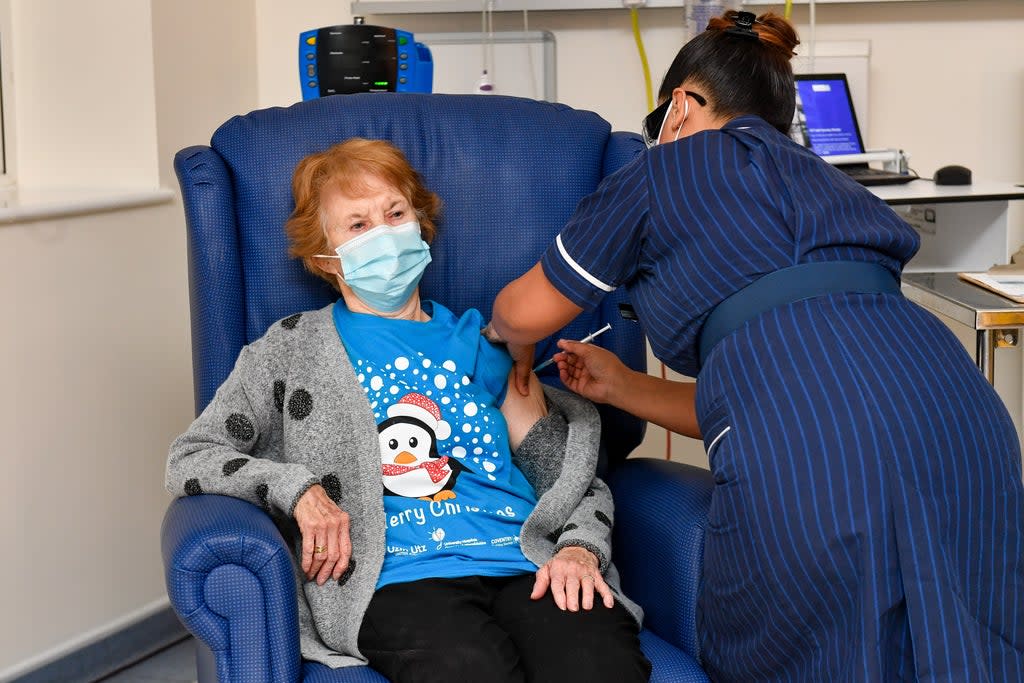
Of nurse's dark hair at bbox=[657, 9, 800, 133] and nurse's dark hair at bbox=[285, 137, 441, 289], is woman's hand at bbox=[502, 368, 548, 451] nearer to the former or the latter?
nurse's dark hair at bbox=[285, 137, 441, 289]

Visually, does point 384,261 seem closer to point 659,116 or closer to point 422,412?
point 422,412

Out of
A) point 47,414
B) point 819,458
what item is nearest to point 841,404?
point 819,458

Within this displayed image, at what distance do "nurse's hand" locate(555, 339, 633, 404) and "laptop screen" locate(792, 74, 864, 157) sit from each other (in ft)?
4.24

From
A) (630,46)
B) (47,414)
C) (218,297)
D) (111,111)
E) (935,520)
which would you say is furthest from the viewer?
(630,46)

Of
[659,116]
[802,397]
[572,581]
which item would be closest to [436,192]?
[659,116]

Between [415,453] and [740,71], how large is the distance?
0.68 meters

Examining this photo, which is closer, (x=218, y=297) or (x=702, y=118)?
(x=702, y=118)

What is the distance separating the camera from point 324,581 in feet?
5.07

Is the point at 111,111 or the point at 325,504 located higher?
the point at 111,111

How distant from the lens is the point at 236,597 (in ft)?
4.51

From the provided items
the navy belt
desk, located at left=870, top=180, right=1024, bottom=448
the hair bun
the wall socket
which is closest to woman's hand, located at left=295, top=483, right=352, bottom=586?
the navy belt

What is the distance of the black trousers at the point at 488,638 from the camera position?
4.63 ft

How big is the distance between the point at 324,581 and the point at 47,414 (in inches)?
38.9

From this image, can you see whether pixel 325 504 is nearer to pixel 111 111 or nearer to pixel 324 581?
pixel 324 581
